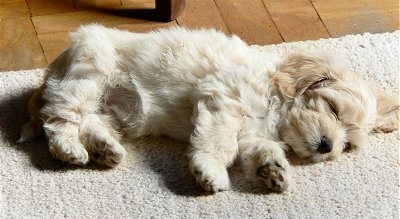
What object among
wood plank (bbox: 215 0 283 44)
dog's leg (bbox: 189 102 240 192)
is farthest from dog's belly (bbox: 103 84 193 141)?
wood plank (bbox: 215 0 283 44)

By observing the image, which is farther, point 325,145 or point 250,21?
point 250,21

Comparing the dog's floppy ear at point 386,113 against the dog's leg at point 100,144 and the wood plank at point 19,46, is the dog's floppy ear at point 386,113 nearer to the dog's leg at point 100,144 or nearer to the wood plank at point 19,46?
the dog's leg at point 100,144

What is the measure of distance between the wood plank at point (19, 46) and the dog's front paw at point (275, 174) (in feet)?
3.33

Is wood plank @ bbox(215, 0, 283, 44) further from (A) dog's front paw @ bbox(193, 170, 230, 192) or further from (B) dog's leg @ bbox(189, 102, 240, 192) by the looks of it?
(A) dog's front paw @ bbox(193, 170, 230, 192)

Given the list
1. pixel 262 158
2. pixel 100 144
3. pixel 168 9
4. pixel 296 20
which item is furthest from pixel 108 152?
pixel 296 20

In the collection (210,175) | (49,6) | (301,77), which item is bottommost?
(49,6)

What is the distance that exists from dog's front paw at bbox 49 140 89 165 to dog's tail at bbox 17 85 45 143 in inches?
5.6

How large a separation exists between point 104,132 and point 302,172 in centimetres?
60

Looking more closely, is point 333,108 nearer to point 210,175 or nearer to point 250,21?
point 210,175

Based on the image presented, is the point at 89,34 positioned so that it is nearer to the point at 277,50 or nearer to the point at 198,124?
the point at 198,124

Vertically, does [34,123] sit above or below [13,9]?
above

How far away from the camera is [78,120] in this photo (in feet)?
7.41

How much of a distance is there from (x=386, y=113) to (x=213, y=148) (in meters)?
0.59

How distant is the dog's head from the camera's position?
2215 mm
